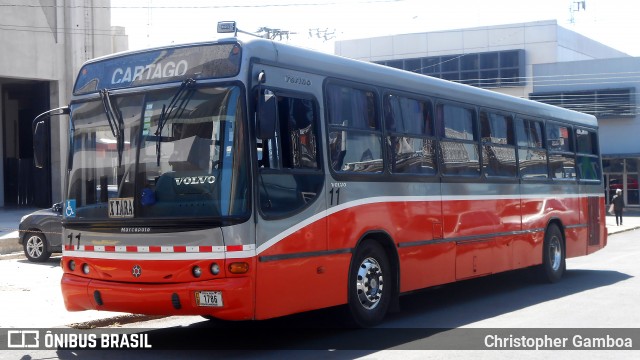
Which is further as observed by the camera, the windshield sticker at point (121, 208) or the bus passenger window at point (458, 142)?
the bus passenger window at point (458, 142)

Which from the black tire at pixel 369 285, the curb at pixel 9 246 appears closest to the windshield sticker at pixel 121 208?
the black tire at pixel 369 285

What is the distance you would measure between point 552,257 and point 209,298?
926 centimetres

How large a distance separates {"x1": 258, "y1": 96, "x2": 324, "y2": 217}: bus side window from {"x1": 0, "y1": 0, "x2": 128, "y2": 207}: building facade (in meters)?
21.5

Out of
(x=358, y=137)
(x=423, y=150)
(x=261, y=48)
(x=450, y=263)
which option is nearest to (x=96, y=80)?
(x=261, y=48)

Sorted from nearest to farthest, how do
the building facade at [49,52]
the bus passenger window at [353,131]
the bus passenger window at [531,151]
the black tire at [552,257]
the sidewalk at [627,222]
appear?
the bus passenger window at [353,131], the bus passenger window at [531,151], the black tire at [552,257], the building facade at [49,52], the sidewalk at [627,222]

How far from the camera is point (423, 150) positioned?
11906 mm

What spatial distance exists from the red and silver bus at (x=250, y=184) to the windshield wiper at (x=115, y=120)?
0.05ft

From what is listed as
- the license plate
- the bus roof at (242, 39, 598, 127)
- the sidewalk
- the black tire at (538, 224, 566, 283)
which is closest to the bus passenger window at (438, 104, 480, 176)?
the bus roof at (242, 39, 598, 127)

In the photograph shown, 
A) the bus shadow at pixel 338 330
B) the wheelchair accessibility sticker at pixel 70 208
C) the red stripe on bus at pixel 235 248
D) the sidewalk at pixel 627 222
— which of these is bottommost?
the sidewalk at pixel 627 222

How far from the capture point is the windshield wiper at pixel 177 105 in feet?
29.1

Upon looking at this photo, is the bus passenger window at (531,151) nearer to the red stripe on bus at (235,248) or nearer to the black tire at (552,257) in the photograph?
the black tire at (552,257)

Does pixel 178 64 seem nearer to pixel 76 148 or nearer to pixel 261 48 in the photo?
pixel 261 48

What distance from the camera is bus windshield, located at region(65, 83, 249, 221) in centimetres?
858

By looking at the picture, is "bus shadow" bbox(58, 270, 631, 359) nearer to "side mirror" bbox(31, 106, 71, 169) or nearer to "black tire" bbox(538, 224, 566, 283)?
"black tire" bbox(538, 224, 566, 283)
